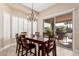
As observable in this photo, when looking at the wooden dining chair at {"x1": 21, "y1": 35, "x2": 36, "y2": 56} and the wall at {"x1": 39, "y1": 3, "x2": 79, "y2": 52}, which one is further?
the wooden dining chair at {"x1": 21, "y1": 35, "x2": 36, "y2": 56}

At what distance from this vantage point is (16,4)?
6.09ft

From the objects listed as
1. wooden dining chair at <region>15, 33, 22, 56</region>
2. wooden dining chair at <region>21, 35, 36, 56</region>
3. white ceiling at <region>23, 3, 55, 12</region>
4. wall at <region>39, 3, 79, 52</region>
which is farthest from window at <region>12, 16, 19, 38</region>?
wall at <region>39, 3, 79, 52</region>

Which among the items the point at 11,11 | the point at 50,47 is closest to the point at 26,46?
the point at 50,47

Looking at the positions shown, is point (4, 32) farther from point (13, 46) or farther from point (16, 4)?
point (16, 4)

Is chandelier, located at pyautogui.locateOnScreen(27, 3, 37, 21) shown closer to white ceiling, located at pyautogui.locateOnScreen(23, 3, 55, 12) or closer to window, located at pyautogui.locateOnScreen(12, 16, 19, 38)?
white ceiling, located at pyautogui.locateOnScreen(23, 3, 55, 12)

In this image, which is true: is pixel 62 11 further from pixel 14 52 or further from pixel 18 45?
pixel 14 52

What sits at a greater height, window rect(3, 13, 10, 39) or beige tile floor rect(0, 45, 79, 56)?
window rect(3, 13, 10, 39)

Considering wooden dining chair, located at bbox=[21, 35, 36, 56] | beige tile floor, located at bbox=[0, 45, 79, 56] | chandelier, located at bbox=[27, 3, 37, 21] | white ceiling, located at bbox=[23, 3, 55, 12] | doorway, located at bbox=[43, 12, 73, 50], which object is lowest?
beige tile floor, located at bbox=[0, 45, 79, 56]

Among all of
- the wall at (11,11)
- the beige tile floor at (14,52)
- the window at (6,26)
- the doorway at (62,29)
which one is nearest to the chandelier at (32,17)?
the wall at (11,11)

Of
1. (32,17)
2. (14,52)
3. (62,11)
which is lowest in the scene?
(14,52)

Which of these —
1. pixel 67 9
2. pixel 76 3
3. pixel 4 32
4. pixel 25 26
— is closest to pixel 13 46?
pixel 4 32

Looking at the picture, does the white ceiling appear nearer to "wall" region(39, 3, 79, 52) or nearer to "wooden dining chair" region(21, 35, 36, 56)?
"wall" region(39, 3, 79, 52)

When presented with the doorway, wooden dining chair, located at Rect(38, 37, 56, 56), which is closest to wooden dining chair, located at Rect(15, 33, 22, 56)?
wooden dining chair, located at Rect(38, 37, 56, 56)

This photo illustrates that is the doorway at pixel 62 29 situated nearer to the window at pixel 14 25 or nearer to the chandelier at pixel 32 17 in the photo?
the chandelier at pixel 32 17
